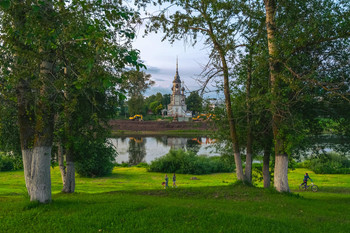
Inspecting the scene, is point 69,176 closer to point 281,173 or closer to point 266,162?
point 281,173

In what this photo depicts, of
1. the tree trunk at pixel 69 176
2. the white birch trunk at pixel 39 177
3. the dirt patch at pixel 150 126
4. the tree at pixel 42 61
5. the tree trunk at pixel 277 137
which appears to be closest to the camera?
the tree at pixel 42 61

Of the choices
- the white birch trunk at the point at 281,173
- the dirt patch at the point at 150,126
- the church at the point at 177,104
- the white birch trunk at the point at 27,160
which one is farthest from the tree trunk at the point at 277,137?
the church at the point at 177,104

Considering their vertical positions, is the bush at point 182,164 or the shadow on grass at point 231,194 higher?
the shadow on grass at point 231,194

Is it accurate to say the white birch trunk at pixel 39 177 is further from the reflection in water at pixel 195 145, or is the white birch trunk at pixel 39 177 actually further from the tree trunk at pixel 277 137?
the reflection in water at pixel 195 145

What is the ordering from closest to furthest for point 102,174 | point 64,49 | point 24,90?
point 64,49 < point 24,90 < point 102,174

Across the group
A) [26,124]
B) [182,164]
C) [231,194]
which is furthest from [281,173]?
[182,164]

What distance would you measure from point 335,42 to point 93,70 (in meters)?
8.93

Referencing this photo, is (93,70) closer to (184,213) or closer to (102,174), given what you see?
(184,213)

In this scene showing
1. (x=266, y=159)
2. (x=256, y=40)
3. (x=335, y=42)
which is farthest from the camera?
(x=266, y=159)

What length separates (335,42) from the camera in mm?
10375

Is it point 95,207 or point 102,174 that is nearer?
point 95,207

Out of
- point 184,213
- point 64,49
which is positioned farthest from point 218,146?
point 64,49

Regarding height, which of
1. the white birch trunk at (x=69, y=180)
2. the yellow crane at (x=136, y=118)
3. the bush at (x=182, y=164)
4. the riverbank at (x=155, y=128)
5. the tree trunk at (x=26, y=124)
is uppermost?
the yellow crane at (x=136, y=118)

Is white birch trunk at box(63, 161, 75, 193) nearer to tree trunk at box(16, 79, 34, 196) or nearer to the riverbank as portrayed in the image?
tree trunk at box(16, 79, 34, 196)
